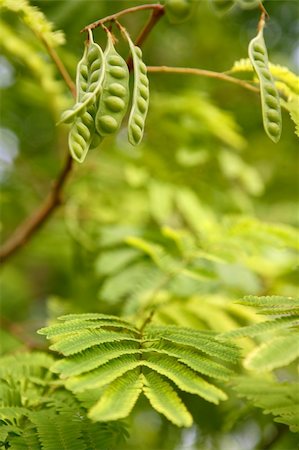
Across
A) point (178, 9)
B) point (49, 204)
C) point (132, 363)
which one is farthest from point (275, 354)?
point (49, 204)

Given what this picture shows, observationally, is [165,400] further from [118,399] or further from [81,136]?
[81,136]

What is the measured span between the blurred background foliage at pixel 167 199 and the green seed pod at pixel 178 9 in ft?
0.99

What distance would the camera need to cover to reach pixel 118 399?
0.74 meters

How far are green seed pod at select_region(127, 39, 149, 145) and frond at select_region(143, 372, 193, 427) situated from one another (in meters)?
0.30

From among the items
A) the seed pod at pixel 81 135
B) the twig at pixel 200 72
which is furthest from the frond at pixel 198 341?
the twig at pixel 200 72

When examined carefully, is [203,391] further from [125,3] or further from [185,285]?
[125,3]

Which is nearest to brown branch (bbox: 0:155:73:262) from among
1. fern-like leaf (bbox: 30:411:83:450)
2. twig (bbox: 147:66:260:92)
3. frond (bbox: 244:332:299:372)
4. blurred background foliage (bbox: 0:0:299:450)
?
blurred background foliage (bbox: 0:0:299:450)

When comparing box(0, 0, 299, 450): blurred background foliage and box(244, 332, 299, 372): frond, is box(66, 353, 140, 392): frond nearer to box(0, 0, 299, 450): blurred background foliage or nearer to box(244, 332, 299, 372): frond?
box(244, 332, 299, 372): frond

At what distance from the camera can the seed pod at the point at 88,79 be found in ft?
2.60

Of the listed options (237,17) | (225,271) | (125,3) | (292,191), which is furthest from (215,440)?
(237,17)

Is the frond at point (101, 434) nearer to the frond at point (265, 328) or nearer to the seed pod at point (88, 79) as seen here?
the frond at point (265, 328)

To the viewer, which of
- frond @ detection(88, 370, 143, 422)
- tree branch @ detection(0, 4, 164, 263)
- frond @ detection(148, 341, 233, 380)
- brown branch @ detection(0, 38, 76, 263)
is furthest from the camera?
brown branch @ detection(0, 38, 76, 263)

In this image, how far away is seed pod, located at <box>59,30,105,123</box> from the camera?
2.60ft

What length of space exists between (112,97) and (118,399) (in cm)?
38
